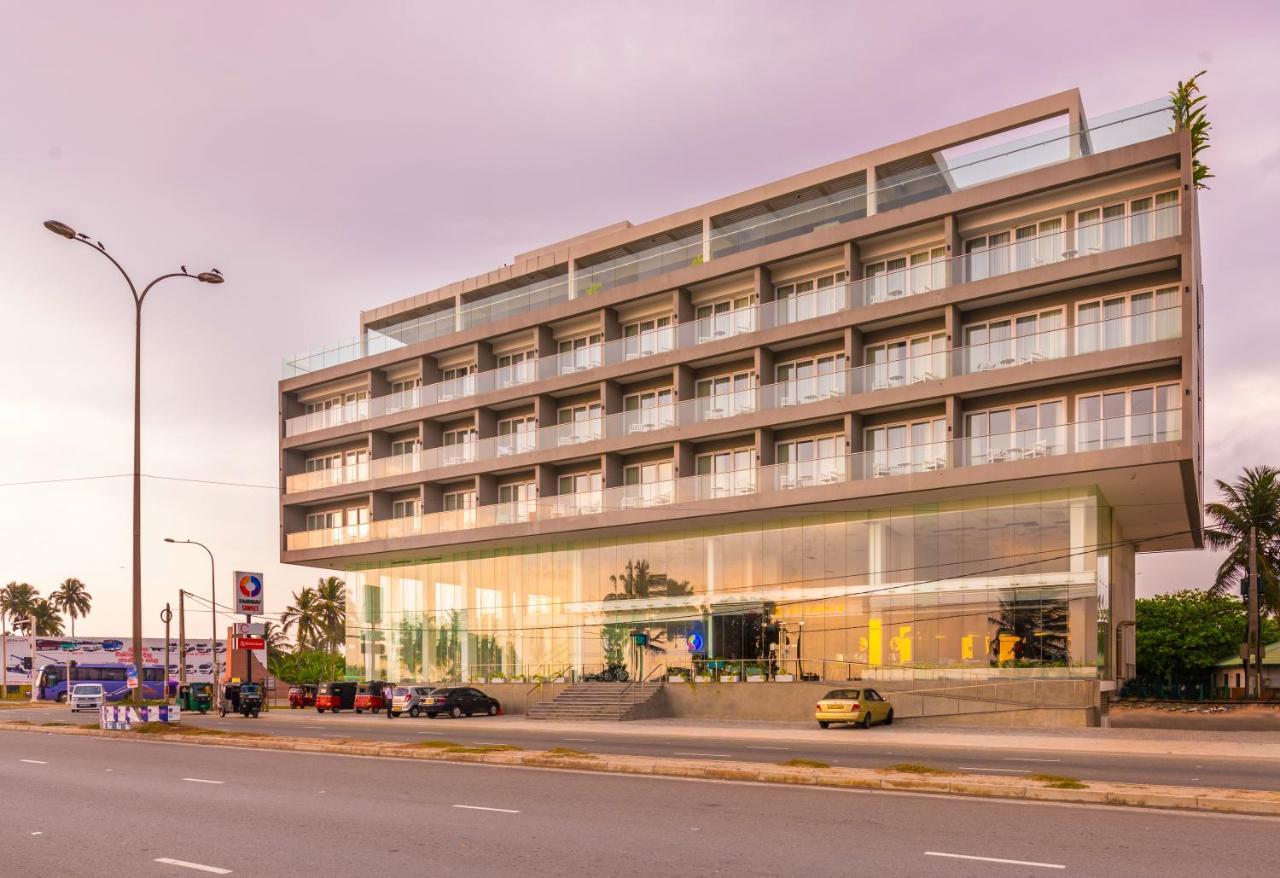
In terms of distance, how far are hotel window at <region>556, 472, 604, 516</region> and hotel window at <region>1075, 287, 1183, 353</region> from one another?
20992 mm

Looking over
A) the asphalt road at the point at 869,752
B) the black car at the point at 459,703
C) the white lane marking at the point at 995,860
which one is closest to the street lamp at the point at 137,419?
the asphalt road at the point at 869,752

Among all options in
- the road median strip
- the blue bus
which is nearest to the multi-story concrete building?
the road median strip

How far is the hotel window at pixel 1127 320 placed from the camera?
34.1 m

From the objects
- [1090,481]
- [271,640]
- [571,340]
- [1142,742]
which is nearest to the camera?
[1142,742]

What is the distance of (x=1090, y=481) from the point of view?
1427 inches

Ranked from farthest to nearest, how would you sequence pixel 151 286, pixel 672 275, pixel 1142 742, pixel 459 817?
pixel 672 275 → pixel 151 286 → pixel 1142 742 → pixel 459 817

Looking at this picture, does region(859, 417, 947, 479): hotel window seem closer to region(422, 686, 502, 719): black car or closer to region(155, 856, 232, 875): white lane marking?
region(422, 686, 502, 719): black car

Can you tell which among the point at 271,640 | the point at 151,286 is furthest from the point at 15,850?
the point at 271,640

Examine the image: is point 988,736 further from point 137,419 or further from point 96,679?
point 96,679

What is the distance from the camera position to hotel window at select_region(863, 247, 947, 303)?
39.2 m

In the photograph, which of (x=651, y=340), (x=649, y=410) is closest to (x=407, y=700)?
(x=649, y=410)

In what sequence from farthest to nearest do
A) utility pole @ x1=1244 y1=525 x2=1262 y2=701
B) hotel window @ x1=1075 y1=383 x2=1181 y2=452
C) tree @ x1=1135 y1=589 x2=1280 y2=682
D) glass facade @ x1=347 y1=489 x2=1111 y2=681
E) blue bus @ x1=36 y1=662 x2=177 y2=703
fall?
tree @ x1=1135 y1=589 x2=1280 y2=682, blue bus @ x1=36 y1=662 x2=177 y2=703, utility pole @ x1=1244 y1=525 x2=1262 y2=701, glass facade @ x1=347 y1=489 x2=1111 y2=681, hotel window @ x1=1075 y1=383 x2=1181 y2=452

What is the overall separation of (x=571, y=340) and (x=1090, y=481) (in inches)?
975

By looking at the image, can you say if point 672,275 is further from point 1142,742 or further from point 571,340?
point 1142,742
